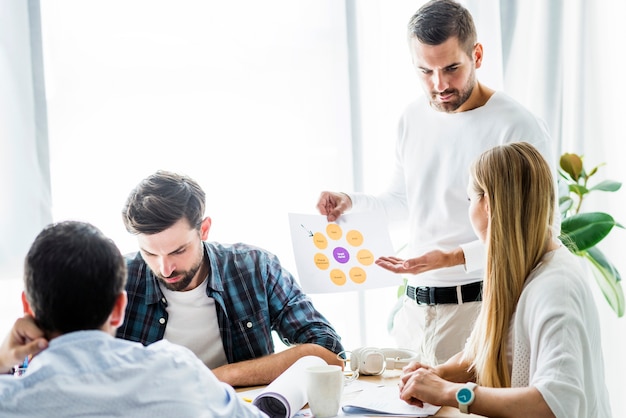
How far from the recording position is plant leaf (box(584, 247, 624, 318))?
3.09 m

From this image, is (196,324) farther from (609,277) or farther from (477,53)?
(609,277)

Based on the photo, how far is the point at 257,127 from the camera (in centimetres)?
330

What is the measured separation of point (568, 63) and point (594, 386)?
7.87ft

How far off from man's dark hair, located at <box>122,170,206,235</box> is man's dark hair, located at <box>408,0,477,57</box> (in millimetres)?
851

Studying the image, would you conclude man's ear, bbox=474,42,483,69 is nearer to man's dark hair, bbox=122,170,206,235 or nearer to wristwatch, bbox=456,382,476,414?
man's dark hair, bbox=122,170,206,235

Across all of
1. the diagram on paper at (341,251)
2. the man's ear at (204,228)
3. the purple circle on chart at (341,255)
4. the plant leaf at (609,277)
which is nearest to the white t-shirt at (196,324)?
the man's ear at (204,228)

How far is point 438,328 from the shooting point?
228 centimetres

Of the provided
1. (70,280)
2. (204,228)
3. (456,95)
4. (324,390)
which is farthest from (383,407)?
(456,95)

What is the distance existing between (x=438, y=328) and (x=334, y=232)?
0.46 meters

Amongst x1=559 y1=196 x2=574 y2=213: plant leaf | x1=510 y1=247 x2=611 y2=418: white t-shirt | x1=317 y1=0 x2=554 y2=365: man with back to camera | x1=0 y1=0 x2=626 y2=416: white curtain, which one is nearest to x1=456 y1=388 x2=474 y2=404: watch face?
x1=510 y1=247 x2=611 y2=418: white t-shirt

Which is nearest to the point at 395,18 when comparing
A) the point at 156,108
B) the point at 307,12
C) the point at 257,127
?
the point at 307,12

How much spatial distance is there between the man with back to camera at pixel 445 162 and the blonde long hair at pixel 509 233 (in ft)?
1.43

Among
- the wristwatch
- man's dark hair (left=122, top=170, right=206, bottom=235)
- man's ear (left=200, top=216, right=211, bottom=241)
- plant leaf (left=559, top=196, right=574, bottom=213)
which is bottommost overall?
the wristwatch

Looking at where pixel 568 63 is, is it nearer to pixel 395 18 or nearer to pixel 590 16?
pixel 590 16
